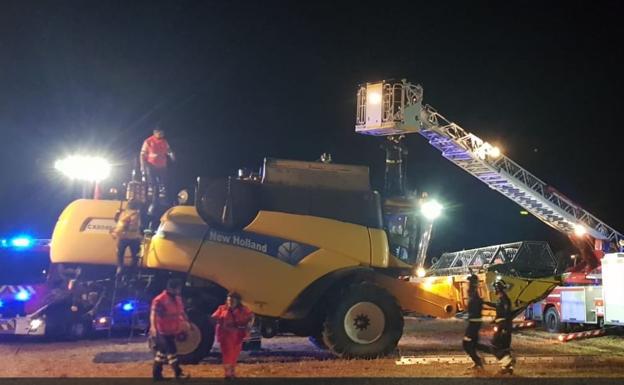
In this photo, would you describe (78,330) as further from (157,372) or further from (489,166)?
→ (489,166)

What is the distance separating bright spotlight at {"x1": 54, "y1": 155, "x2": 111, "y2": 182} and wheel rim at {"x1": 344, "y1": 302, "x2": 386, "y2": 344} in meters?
5.53

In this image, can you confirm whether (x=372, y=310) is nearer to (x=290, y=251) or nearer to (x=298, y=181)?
(x=290, y=251)

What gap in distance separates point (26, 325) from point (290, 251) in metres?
6.42

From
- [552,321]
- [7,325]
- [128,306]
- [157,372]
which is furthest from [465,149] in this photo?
[157,372]

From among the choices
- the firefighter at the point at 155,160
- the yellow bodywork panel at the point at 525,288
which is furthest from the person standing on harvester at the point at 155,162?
the yellow bodywork panel at the point at 525,288

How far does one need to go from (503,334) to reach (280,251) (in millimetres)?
3975

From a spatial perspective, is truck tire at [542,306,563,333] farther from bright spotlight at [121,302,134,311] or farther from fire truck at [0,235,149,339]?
bright spotlight at [121,302,134,311]

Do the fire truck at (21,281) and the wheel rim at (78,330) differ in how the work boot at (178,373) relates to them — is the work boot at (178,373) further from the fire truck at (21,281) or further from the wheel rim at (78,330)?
the wheel rim at (78,330)

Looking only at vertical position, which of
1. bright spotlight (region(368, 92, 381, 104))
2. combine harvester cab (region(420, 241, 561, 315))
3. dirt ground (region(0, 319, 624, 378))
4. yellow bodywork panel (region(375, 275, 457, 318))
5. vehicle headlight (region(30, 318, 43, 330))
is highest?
bright spotlight (region(368, 92, 381, 104))

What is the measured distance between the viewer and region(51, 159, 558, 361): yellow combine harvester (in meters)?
11.1

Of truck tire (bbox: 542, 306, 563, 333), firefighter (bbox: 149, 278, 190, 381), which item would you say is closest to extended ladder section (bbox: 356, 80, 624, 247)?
truck tire (bbox: 542, 306, 563, 333)

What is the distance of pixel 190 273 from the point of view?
1102 cm

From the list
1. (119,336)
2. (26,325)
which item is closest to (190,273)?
(26,325)

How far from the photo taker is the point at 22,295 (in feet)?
46.2
